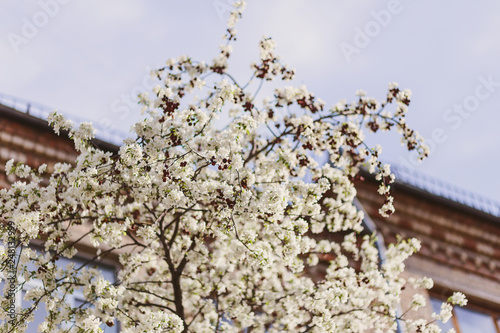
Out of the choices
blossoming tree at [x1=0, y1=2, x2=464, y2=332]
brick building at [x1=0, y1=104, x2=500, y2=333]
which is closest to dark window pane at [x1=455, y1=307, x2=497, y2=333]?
brick building at [x1=0, y1=104, x2=500, y2=333]

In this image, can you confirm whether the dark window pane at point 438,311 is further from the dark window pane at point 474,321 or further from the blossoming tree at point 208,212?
the blossoming tree at point 208,212

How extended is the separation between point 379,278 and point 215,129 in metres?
3.33

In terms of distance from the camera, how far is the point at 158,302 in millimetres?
8656

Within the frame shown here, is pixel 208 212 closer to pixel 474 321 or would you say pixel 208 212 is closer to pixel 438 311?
pixel 438 311

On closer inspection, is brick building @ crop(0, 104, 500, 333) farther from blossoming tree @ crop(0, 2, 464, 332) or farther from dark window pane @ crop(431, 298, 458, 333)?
blossoming tree @ crop(0, 2, 464, 332)

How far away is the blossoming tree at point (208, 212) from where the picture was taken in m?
6.71

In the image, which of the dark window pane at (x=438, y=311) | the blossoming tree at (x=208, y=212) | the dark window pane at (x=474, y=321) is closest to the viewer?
the blossoming tree at (x=208, y=212)

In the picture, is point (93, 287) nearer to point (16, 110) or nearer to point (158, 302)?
point (158, 302)

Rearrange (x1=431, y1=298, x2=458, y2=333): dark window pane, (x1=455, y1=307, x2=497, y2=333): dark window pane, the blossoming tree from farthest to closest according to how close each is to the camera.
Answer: (x1=455, y1=307, x2=497, y2=333): dark window pane
(x1=431, y1=298, x2=458, y2=333): dark window pane
the blossoming tree

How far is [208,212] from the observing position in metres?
8.23

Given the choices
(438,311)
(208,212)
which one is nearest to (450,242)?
(438,311)

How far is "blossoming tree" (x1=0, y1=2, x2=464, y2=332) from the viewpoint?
6.71 m

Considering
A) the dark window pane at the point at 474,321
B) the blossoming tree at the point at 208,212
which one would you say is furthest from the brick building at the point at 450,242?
the blossoming tree at the point at 208,212

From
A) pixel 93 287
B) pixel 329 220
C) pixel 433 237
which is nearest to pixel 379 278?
pixel 329 220
